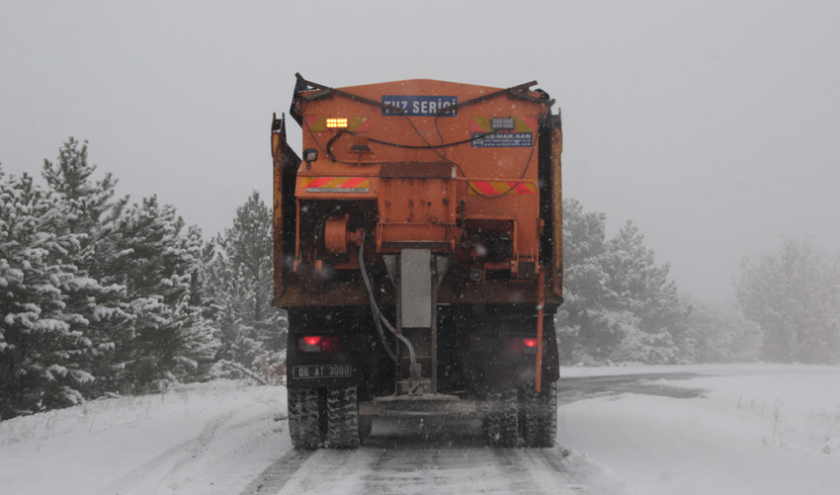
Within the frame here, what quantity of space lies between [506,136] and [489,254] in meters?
1.26

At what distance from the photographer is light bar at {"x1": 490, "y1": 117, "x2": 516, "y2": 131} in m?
6.78

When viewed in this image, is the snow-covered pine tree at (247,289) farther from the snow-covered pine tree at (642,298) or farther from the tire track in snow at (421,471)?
the tire track in snow at (421,471)

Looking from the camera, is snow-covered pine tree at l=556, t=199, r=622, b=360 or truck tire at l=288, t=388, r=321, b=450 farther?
snow-covered pine tree at l=556, t=199, r=622, b=360

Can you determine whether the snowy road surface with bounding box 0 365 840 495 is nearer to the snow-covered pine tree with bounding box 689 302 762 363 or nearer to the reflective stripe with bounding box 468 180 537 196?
the reflective stripe with bounding box 468 180 537 196

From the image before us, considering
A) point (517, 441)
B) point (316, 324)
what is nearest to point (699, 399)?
point (517, 441)

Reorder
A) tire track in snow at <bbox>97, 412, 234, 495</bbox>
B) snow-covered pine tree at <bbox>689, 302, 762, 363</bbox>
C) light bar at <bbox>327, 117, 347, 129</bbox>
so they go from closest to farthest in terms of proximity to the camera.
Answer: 1. tire track in snow at <bbox>97, 412, 234, 495</bbox>
2. light bar at <bbox>327, 117, 347, 129</bbox>
3. snow-covered pine tree at <bbox>689, 302, 762, 363</bbox>

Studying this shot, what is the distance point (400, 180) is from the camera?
6.03 metres

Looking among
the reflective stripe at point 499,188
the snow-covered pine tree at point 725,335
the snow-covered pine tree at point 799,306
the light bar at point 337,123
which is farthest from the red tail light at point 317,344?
the snow-covered pine tree at point 799,306

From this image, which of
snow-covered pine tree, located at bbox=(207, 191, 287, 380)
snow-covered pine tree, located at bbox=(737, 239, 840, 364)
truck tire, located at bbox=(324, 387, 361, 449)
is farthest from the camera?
snow-covered pine tree, located at bbox=(737, 239, 840, 364)

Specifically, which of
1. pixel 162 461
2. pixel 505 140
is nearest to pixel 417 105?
pixel 505 140

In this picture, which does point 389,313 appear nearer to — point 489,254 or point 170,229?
point 489,254

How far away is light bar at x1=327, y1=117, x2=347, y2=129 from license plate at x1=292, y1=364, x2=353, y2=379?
7.34ft

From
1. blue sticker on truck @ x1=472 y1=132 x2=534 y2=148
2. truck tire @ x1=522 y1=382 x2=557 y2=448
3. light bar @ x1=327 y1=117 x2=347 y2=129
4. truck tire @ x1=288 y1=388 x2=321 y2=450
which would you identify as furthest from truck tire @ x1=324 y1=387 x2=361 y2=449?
blue sticker on truck @ x1=472 y1=132 x2=534 y2=148

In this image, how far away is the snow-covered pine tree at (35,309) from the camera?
13398mm
